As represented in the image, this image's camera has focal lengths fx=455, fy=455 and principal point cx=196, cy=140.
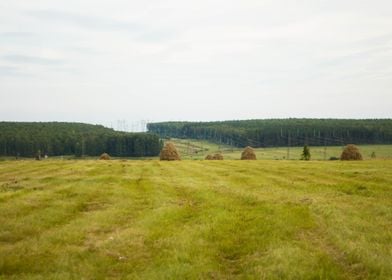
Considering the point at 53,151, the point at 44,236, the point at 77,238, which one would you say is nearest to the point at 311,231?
the point at 77,238

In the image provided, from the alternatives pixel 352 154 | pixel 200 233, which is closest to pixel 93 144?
pixel 352 154

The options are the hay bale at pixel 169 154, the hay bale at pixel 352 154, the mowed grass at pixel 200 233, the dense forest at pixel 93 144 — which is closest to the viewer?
the mowed grass at pixel 200 233

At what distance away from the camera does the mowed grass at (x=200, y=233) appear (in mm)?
11969

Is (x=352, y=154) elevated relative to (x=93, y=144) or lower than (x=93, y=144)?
elevated

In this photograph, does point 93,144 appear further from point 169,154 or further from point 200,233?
point 200,233

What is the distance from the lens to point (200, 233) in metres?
15.9

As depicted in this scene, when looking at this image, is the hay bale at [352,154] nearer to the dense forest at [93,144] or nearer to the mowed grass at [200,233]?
the mowed grass at [200,233]

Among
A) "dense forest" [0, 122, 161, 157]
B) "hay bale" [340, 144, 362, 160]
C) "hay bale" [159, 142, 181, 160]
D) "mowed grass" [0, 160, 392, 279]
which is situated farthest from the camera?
"dense forest" [0, 122, 161, 157]

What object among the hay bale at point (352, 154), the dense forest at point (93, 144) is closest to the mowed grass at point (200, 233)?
the hay bale at point (352, 154)

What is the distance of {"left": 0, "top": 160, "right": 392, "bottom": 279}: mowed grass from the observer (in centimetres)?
1197

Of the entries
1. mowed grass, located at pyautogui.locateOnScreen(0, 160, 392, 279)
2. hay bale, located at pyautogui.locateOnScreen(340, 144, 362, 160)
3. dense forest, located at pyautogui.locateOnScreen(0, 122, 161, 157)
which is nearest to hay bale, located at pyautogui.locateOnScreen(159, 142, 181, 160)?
hay bale, located at pyautogui.locateOnScreen(340, 144, 362, 160)

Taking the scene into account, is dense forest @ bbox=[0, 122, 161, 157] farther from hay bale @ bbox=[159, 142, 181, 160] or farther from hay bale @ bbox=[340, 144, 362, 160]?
hay bale @ bbox=[340, 144, 362, 160]

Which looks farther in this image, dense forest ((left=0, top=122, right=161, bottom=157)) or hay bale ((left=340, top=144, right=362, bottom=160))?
dense forest ((left=0, top=122, right=161, bottom=157))

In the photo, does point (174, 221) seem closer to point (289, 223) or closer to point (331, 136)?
point (289, 223)
